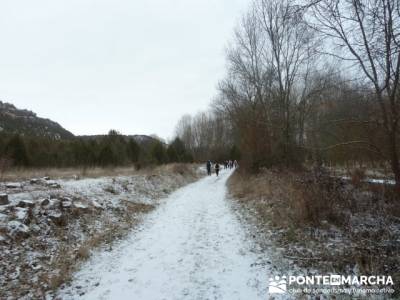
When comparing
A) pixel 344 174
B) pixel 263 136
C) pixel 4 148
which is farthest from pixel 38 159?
pixel 344 174

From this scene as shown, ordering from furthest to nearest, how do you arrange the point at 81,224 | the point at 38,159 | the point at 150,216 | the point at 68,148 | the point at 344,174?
the point at 68,148
the point at 38,159
the point at 150,216
the point at 344,174
the point at 81,224

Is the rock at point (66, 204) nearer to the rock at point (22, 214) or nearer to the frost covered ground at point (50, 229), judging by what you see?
the frost covered ground at point (50, 229)

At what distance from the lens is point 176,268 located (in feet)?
16.5

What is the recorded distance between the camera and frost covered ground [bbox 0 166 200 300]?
461cm

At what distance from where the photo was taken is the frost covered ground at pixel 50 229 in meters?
4.61

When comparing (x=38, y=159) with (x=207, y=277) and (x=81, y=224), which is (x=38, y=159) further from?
(x=207, y=277)

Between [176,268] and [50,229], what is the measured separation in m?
3.64

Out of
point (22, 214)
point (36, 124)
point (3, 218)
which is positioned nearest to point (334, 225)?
point (22, 214)

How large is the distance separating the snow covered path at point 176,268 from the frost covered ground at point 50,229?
0.47m

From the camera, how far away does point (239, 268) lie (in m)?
4.93

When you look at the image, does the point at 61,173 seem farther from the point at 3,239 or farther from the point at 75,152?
the point at 75,152

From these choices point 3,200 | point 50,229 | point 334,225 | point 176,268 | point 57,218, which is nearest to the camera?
point 176,268

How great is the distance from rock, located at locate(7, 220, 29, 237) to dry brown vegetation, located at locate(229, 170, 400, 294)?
5.65 metres

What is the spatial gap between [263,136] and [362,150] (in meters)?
11.1
